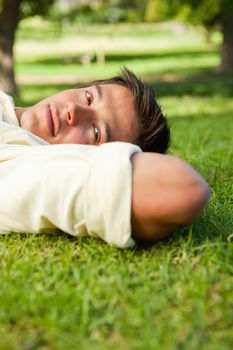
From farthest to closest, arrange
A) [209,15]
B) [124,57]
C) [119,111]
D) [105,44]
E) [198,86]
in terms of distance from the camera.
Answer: [105,44], [124,57], [209,15], [198,86], [119,111]

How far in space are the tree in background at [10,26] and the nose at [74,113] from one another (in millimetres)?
10356

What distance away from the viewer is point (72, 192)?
215 centimetres

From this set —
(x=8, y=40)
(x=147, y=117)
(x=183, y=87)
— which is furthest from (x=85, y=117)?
(x=183, y=87)

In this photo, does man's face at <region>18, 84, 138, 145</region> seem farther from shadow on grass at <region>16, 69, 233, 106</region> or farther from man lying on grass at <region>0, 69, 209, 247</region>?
shadow on grass at <region>16, 69, 233, 106</region>

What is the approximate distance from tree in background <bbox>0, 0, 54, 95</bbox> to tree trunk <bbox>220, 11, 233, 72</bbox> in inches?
271

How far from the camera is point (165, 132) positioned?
124 inches

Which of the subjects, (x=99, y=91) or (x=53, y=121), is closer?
(x=53, y=121)

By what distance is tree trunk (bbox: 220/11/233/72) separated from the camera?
62.5ft

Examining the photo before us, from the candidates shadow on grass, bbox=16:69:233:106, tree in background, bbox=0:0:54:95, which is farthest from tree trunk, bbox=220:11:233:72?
tree in background, bbox=0:0:54:95

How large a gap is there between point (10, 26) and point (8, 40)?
0.40 m

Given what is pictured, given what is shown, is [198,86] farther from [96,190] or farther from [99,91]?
[96,190]

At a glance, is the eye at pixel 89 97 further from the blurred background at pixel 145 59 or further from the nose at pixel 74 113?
the blurred background at pixel 145 59

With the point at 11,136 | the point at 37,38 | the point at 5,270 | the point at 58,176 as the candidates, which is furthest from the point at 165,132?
the point at 37,38

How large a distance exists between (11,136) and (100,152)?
0.61 meters
